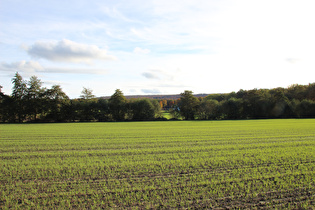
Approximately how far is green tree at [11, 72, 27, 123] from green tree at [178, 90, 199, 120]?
42068 mm

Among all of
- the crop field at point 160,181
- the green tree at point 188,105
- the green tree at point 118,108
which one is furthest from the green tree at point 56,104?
the crop field at point 160,181

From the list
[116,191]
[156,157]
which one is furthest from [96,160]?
[116,191]

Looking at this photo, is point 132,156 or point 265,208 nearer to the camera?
point 265,208

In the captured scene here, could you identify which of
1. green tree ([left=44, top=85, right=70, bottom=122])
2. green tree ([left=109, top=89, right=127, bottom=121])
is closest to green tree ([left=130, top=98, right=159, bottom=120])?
green tree ([left=109, top=89, right=127, bottom=121])

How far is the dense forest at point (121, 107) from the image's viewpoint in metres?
57.2

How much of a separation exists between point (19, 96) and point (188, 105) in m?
45.5

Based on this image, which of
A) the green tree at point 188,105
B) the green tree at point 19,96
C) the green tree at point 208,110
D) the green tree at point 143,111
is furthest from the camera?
the green tree at point 188,105

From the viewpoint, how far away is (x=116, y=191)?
24.5 feet

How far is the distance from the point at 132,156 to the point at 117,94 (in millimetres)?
51646

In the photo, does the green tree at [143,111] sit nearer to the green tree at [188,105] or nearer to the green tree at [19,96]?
the green tree at [188,105]

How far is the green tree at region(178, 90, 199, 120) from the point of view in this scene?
6359 cm

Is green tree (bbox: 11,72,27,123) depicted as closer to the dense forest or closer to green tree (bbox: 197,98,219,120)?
the dense forest

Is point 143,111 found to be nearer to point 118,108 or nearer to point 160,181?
point 118,108

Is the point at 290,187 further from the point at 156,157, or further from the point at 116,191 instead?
the point at 156,157
